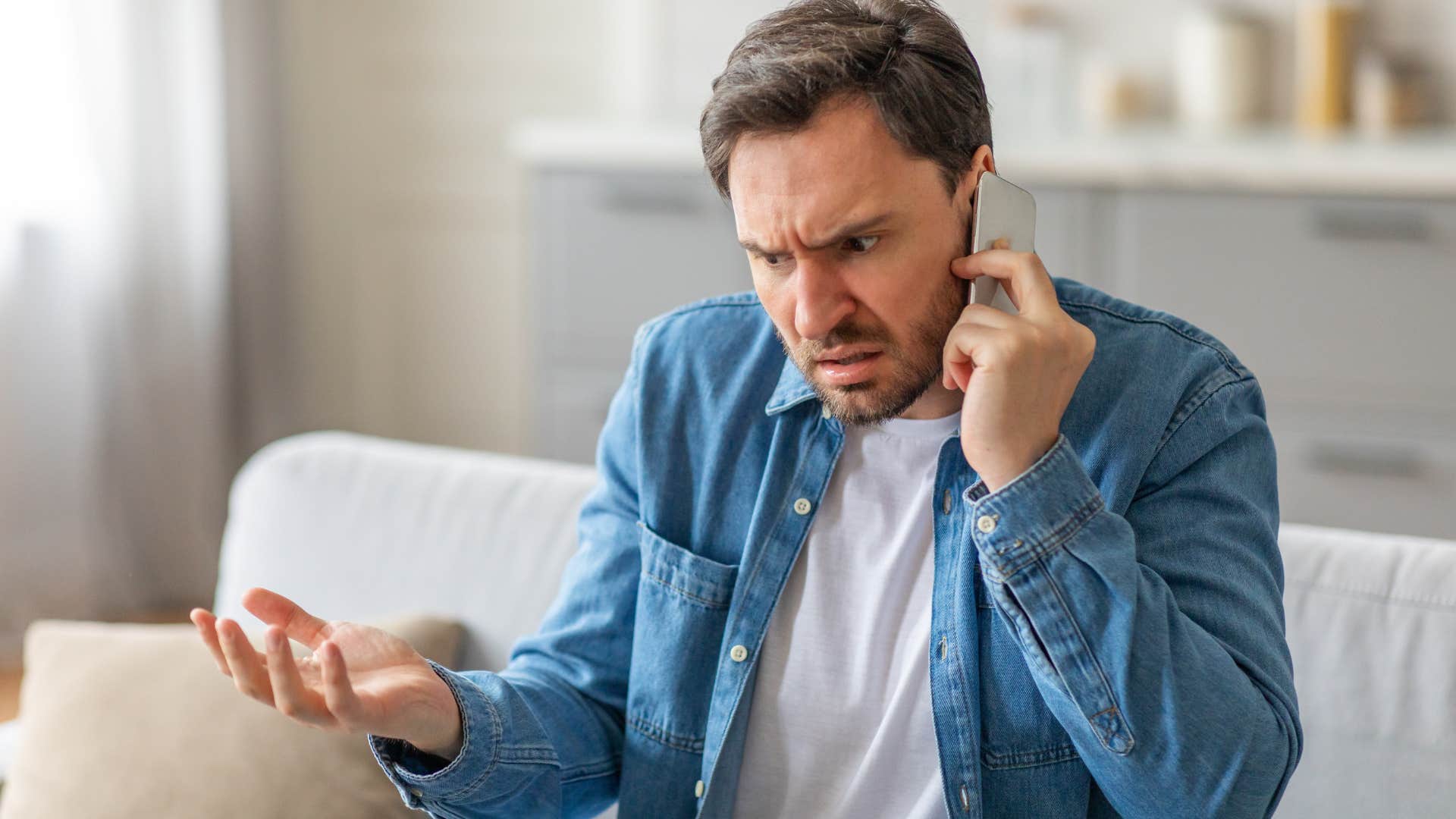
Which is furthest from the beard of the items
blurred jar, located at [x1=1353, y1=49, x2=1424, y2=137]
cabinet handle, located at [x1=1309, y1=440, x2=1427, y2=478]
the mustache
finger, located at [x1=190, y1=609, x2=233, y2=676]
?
blurred jar, located at [x1=1353, y1=49, x2=1424, y2=137]

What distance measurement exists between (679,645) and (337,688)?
34 cm

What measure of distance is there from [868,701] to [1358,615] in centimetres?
45

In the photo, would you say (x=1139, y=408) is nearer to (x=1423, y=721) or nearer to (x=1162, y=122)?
(x=1423, y=721)

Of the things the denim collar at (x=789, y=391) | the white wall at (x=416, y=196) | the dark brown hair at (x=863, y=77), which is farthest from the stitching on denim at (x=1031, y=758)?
the white wall at (x=416, y=196)

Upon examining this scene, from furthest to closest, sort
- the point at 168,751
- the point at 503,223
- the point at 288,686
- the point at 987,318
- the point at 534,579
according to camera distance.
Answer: the point at 503,223 < the point at 534,579 < the point at 168,751 < the point at 987,318 < the point at 288,686

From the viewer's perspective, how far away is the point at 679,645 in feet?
4.08

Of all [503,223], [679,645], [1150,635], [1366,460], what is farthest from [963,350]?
[503,223]

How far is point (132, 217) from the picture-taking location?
9.96 ft

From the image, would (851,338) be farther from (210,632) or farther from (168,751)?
(168,751)

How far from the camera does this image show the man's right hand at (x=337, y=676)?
973 mm

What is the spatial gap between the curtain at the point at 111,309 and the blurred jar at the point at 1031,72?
1.70 metres

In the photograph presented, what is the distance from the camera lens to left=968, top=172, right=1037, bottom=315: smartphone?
3.70 feet

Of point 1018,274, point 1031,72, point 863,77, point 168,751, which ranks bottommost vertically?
point 168,751

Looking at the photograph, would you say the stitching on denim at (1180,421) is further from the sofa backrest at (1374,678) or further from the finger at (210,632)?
the finger at (210,632)
